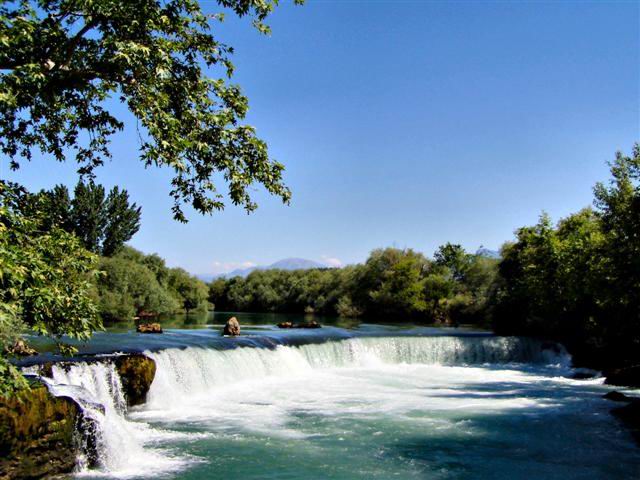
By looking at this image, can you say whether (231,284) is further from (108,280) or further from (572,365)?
(572,365)

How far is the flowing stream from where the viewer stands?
35.0 ft

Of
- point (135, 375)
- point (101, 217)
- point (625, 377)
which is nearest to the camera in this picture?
point (135, 375)

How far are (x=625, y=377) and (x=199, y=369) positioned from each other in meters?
17.5

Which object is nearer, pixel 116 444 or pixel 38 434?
pixel 38 434

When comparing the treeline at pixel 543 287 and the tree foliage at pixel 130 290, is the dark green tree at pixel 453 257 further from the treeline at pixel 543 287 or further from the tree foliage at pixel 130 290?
the tree foliage at pixel 130 290

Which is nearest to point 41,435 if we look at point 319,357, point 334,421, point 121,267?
point 334,421

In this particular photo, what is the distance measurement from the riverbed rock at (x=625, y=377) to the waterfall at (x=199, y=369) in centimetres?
640

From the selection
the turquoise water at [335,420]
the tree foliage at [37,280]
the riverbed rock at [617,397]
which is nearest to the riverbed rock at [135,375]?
the turquoise water at [335,420]

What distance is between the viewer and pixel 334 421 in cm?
1459

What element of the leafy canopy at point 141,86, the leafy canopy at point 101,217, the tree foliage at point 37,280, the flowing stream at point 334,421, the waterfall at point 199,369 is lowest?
the flowing stream at point 334,421

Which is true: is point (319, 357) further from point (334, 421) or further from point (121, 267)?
point (121, 267)

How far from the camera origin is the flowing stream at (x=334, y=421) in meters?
10.7

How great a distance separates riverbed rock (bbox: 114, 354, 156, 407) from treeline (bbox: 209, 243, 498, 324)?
36.7 metres

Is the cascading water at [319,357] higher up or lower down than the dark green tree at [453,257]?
lower down
